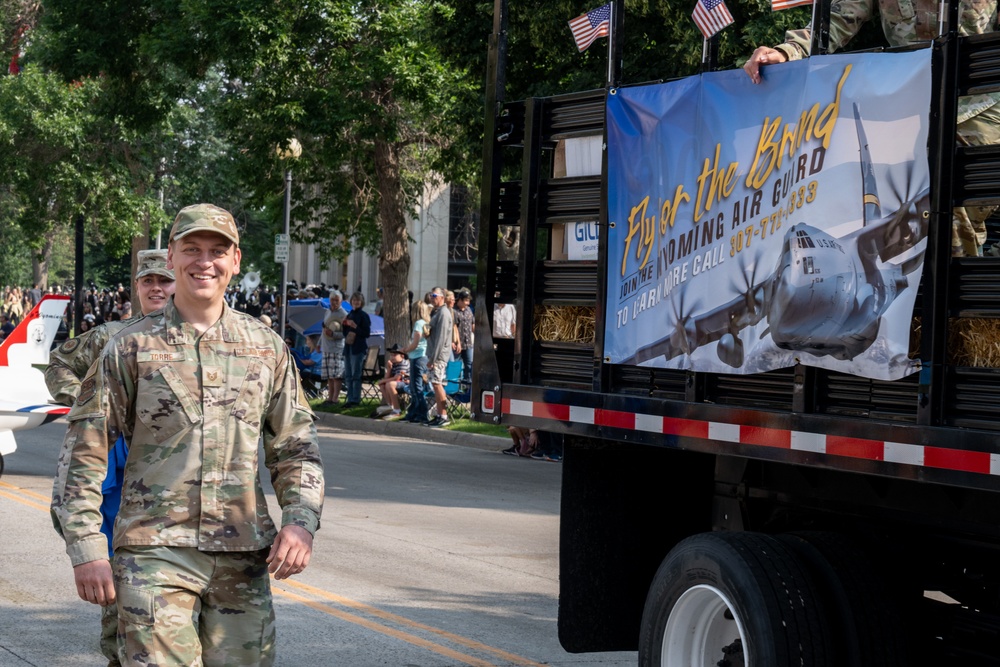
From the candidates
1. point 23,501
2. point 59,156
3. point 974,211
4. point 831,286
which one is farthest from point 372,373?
point 974,211

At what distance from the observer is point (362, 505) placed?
495 inches

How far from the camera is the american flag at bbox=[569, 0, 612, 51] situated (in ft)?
20.9

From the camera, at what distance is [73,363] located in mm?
6145

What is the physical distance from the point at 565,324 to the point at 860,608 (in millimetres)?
1717

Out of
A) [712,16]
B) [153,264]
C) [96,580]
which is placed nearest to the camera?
[96,580]

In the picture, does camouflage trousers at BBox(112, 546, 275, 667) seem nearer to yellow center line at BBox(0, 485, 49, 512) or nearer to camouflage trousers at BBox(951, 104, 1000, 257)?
camouflage trousers at BBox(951, 104, 1000, 257)

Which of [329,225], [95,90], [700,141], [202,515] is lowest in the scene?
[202,515]

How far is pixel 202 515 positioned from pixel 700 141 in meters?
2.26

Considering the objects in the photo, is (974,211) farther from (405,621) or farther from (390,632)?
(405,621)

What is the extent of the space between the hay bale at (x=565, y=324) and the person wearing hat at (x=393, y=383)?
51.1 ft

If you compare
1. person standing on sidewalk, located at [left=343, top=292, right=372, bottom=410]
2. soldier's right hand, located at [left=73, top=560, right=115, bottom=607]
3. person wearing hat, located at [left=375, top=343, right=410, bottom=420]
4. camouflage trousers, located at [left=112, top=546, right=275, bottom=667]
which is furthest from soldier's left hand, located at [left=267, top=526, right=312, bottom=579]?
person standing on sidewalk, located at [left=343, top=292, right=372, bottom=410]

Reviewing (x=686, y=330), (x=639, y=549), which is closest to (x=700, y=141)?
(x=686, y=330)

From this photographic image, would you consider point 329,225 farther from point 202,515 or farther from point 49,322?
point 202,515

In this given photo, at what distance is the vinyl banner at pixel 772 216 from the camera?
4.32m
